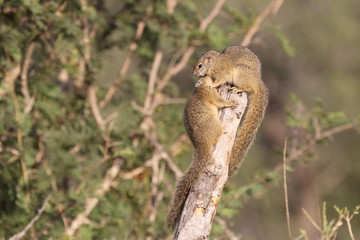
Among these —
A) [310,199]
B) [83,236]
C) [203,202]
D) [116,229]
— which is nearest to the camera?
[203,202]

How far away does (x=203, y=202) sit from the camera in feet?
10.3

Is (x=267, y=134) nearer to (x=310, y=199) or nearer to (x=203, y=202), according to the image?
(x=310, y=199)

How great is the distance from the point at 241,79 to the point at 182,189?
A: 0.96 meters

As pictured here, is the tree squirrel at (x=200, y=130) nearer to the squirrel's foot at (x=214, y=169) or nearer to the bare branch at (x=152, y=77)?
the squirrel's foot at (x=214, y=169)

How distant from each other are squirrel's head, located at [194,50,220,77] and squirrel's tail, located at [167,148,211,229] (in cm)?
105

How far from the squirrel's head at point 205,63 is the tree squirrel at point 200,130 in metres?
0.23

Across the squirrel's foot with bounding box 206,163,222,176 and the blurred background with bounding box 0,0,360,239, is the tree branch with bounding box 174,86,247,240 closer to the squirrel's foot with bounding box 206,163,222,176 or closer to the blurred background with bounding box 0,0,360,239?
the squirrel's foot with bounding box 206,163,222,176

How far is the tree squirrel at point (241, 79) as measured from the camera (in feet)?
12.5

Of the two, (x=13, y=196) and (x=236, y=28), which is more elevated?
(x=236, y=28)

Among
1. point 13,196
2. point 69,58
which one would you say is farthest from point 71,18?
point 13,196

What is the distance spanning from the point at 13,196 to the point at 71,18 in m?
1.44

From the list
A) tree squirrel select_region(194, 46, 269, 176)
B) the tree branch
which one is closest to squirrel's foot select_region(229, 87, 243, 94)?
tree squirrel select_region(194, 46, 269, 176)

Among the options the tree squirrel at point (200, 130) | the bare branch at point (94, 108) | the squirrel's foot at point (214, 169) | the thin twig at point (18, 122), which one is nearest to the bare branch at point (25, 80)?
the thin twig at point (18, 122)

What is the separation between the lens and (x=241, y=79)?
409 centimetres
